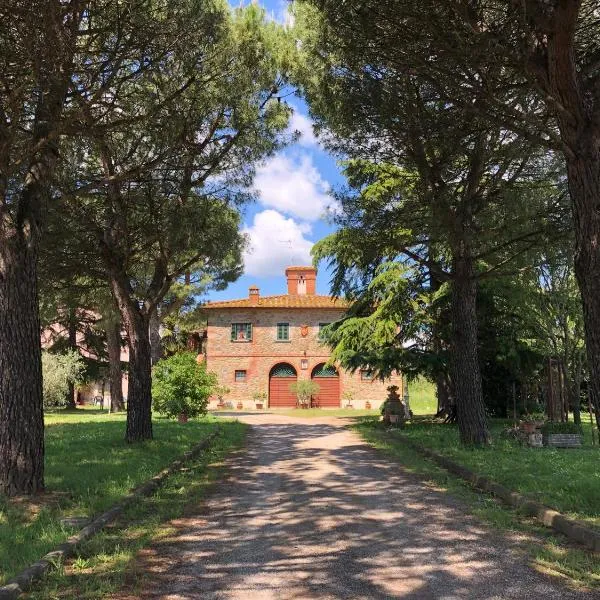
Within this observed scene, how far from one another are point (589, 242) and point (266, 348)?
33.7m

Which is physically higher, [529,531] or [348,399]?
[529,531]

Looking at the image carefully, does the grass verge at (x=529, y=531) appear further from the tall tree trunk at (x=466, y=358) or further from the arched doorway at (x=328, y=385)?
the arched doorway at (x=328, y=385)

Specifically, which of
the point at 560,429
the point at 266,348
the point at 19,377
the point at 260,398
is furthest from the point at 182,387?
the point at 266,348

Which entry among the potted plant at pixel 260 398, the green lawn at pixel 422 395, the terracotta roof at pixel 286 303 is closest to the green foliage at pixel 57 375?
the terracotta roof at pixel 286 303

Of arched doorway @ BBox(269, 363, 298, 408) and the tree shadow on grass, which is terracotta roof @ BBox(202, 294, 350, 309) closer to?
arched doorway @ BBox(269, 363, 298, 408)

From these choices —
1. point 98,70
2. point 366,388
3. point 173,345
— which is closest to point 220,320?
point 173,345

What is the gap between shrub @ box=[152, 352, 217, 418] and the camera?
70.9 ft

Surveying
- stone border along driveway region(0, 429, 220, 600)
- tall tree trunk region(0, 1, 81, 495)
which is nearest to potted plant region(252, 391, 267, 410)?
stone border along driveway region(0, 429, 220, 600)

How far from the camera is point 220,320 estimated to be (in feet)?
129

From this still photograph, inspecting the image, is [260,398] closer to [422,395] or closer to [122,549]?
[422,395]

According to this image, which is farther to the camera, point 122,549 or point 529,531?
point 529,531

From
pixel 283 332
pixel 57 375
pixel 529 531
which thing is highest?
pixel 283 332

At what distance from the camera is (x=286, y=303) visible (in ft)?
130

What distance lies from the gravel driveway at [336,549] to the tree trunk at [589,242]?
2142mm
